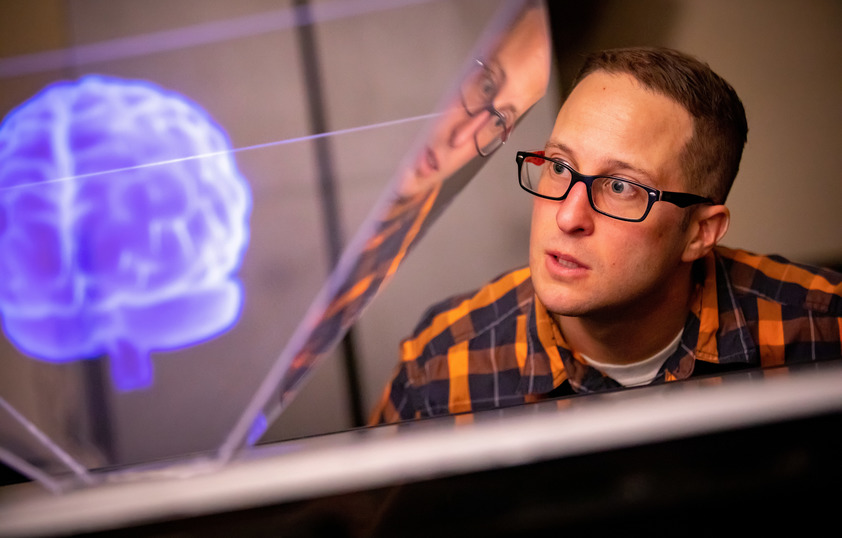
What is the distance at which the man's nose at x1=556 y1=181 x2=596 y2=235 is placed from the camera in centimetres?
86

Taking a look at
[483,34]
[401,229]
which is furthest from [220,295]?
→ [483,34]

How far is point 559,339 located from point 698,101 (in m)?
0.41

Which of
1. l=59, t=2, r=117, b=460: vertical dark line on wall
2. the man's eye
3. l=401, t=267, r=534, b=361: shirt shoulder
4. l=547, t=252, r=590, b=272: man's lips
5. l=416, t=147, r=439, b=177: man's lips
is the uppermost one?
the man's eye

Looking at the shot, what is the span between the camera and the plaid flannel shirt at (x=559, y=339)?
986 millimetres

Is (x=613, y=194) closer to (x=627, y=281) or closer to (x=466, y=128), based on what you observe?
(x=627, y=281)

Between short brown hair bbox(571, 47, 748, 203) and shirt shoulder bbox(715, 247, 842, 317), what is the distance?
0.44 feet

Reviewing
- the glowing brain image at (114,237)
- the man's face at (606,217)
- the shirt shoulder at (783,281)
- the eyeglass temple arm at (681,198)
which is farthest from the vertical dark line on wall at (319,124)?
the shirt shoulder at (783,281)

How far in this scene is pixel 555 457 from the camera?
492 mm

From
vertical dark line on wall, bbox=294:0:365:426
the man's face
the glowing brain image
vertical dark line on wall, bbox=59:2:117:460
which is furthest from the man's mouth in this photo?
vertical dark line on wall, bbox=59:2:117:460

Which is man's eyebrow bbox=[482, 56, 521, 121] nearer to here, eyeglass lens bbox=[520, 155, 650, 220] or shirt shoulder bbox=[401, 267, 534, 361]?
eyeglass lens bbox=[520, 155, 650, 220]

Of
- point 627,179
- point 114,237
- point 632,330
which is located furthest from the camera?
point 114,237

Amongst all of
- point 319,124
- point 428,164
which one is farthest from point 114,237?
point 428,164

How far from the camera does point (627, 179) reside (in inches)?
33.9

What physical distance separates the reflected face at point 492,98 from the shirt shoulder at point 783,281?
0.42 metres
